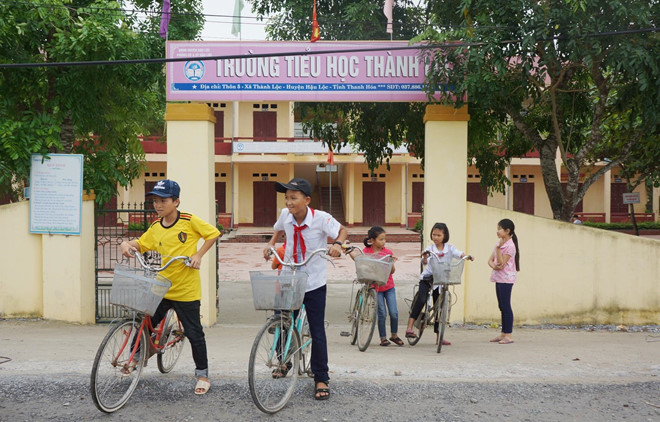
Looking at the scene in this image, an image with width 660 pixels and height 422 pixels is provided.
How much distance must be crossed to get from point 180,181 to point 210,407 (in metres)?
4.66

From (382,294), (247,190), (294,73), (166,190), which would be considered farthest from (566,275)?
(247,190)

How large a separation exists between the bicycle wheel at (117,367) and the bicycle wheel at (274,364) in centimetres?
90

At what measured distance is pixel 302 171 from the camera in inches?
1430

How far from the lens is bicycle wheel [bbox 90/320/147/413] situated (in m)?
4.35

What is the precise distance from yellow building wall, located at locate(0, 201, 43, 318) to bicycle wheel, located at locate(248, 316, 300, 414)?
5630mm

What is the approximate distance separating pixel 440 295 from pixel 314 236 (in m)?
2.66

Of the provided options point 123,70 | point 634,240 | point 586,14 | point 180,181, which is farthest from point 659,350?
point 123,70

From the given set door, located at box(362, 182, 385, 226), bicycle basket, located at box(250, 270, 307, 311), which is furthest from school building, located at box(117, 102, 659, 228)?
bicycle basket, located at box(250, 270, 307, 311)

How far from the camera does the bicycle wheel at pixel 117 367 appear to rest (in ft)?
14.3

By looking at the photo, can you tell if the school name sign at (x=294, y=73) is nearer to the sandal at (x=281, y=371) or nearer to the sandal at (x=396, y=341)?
the sandal at (x=396, y=341)

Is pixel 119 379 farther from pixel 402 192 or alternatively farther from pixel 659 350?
pixel 402 192

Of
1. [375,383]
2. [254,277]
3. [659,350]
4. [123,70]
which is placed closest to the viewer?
[254,277]

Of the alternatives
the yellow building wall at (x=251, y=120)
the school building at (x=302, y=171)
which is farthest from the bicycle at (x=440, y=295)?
the yellow building wall at (x=251, y=120)

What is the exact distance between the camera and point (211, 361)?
6.20 meters
